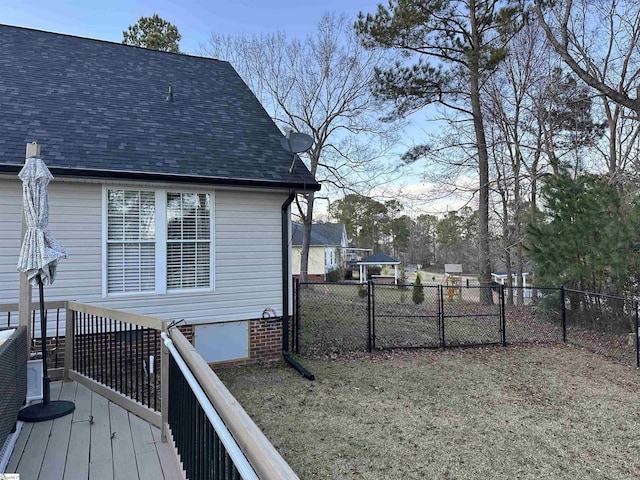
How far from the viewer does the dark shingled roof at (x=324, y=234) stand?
2861 centimetres

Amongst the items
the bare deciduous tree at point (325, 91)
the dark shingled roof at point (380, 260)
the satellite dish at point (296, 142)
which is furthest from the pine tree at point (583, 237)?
the dark shingled roof at point (380, 260)

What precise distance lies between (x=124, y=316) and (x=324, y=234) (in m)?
27.6

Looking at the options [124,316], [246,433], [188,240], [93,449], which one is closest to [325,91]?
[188,240]

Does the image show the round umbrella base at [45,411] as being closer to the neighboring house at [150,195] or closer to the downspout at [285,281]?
the neighboring house at [150,195]

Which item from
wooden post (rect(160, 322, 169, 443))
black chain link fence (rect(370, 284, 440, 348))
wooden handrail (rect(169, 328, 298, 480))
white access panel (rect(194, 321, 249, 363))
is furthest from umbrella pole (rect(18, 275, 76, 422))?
black chain link fence (rect(370, 284, 440, 348))

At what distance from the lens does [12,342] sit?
2.59 metres

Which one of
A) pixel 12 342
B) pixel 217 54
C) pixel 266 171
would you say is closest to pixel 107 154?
pixel 266 171

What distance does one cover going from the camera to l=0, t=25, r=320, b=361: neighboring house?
514cm

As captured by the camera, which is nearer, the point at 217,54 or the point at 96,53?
the point at 96,53

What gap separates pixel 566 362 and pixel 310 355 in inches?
182

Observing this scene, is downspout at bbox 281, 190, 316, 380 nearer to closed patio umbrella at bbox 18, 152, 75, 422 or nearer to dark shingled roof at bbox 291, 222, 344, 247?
closed patio umbrella at bbox 18, 152, 75, 422

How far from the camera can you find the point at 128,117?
6.28 m

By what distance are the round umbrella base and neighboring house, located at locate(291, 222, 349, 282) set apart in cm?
2265

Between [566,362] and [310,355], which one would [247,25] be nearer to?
[310,355]
